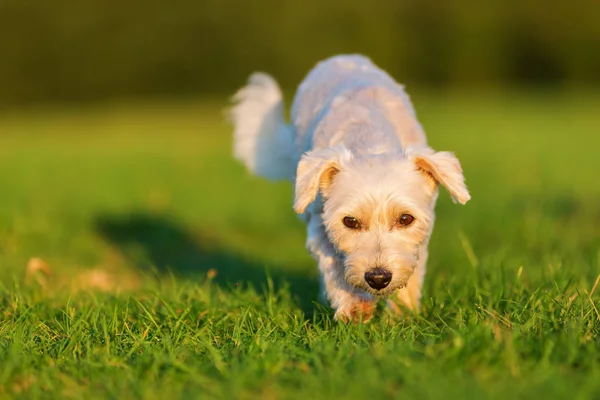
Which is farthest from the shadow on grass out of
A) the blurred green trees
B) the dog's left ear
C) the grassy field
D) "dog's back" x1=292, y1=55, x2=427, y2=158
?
the blurred green trees

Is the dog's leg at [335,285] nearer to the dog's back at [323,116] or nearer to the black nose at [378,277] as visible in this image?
the black nose at [378,277]

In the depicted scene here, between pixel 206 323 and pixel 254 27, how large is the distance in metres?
43.2

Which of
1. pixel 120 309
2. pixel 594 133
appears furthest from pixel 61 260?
pixel 594 133

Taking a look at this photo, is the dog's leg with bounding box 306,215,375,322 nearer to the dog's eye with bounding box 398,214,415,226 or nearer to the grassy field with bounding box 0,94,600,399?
the grassy field with bounding box 0,94,600,399

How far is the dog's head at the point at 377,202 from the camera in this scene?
16.0 feet

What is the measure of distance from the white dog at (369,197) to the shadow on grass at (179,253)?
1.28m

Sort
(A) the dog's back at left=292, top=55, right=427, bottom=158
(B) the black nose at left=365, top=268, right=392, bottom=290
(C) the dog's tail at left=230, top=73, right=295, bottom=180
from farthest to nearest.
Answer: (C) the dog's tail at left=230, top=73, right=295, bottom=180 → (A) the dog's back at left=292, top=55, right=427, bottom=158 → (B) the black nose at left=365, top=268, right=392, bottom=290

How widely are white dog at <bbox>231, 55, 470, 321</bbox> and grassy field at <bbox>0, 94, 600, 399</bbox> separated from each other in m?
0.25

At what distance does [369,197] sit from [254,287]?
2345mm

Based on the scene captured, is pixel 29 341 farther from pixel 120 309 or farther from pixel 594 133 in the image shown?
pixel 594 133

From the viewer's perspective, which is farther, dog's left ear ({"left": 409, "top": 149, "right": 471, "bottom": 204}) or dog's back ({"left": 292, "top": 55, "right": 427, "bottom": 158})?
dog's back ({"left": 292, "top": 55, "right": 427, "bottom": 158})

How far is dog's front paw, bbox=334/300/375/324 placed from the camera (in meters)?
5.02

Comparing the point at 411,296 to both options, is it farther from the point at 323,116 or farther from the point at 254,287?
the point at 254,287

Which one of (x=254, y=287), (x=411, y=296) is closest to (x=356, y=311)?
(x=411, y=296)
